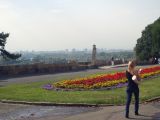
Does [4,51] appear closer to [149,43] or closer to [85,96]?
[85,96]

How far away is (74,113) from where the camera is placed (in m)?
15.1

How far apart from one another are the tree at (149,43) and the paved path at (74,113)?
2166 inches

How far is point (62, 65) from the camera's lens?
→ 4566 cm

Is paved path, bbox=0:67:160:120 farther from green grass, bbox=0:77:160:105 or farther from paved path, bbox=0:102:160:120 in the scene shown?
green grass, bbox=0:77:160:105

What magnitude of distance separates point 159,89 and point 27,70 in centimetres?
2148

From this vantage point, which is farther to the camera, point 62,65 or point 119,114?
point 62,65

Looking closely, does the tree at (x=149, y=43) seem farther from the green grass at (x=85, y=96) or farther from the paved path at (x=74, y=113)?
the paved path at (x=74, y=113)

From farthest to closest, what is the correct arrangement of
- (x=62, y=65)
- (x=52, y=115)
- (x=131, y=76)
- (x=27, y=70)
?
(x=62, y=65), (x=27, y=70), (x=52, y=115), (x=131, y=76)

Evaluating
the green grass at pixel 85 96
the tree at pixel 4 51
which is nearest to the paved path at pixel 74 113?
the green grass at pixel 85 96

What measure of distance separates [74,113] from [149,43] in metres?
61.4

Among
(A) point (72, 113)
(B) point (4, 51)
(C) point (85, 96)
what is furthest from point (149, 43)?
(A) point (72, 113)

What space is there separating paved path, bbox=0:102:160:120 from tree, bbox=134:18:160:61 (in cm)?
5502

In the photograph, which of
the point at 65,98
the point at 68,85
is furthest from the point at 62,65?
the point at 65,98

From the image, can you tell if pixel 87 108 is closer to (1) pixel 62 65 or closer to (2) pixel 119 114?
(2) pixel 119 114
